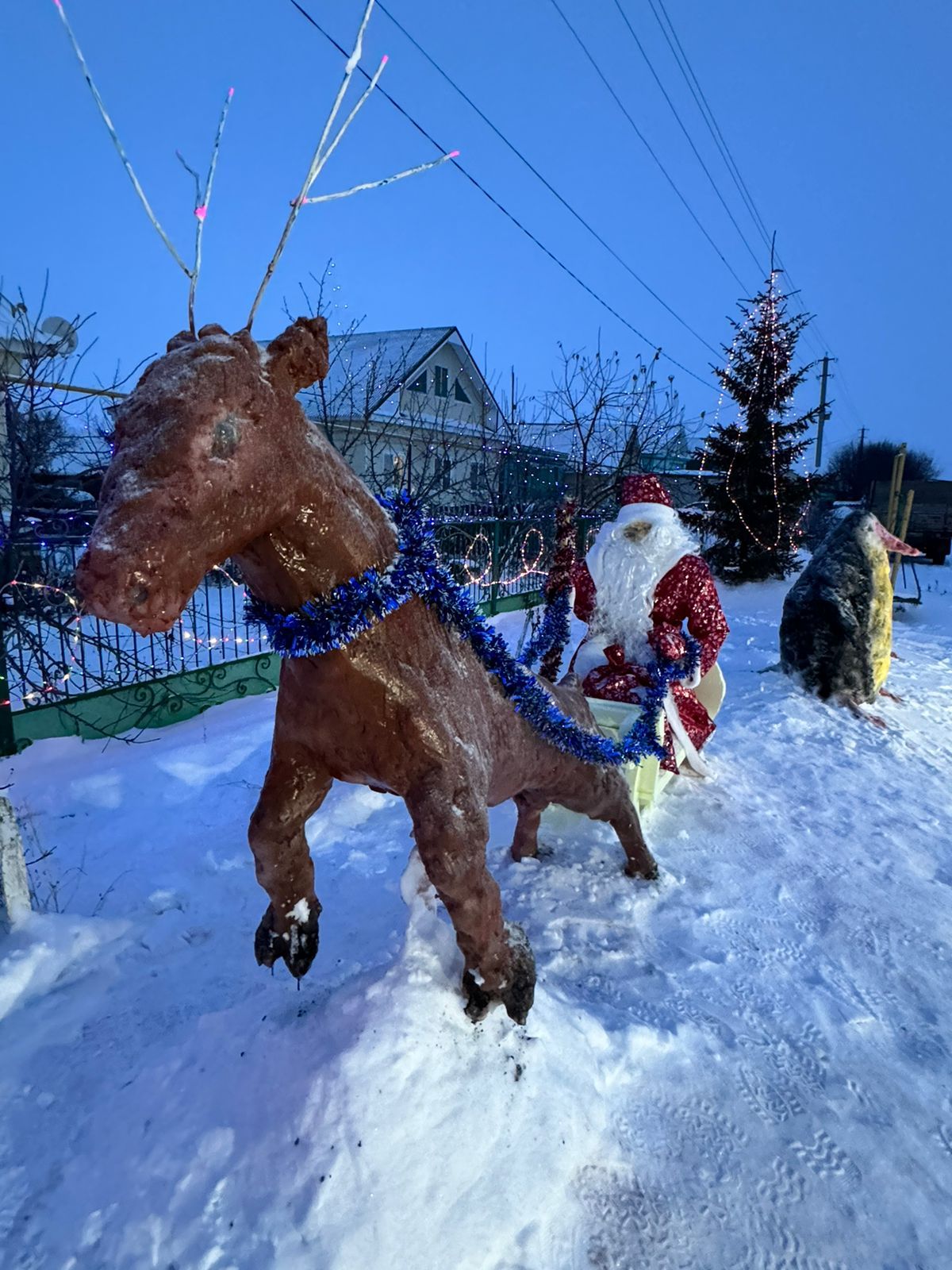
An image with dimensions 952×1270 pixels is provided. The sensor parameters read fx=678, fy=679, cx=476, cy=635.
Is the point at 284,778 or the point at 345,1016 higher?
the point at 284,778

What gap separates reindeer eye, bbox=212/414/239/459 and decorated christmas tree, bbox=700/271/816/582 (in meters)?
12.8

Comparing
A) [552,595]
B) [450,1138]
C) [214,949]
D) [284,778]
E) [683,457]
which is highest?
[683,457]

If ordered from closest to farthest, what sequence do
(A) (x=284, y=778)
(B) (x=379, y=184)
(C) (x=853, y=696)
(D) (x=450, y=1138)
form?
(B) (x=379, y=184), (D) (x=450, y=1138), (A) (x=284, y=778), (C) (x=853, y=696)

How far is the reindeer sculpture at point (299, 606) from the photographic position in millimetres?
1139

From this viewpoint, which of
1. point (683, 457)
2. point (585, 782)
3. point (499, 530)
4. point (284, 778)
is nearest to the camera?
point (284, 778)

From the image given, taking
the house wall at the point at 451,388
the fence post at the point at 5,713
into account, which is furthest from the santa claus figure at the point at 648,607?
the house wall at the point at 451,388

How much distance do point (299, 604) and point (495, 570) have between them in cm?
799

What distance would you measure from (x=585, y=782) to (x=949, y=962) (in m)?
1.48

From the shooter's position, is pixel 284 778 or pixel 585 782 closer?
pixel 284 778

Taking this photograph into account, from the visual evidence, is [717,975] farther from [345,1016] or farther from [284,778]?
[284,778]

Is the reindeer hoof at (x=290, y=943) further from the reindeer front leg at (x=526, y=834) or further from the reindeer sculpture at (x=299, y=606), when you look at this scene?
the reindeer front leg at (x=526, y=834)

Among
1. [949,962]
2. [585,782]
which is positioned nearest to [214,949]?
[585,782]

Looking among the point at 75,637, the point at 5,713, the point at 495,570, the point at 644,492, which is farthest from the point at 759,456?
the point at 5,713

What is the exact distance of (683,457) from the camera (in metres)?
21.8
